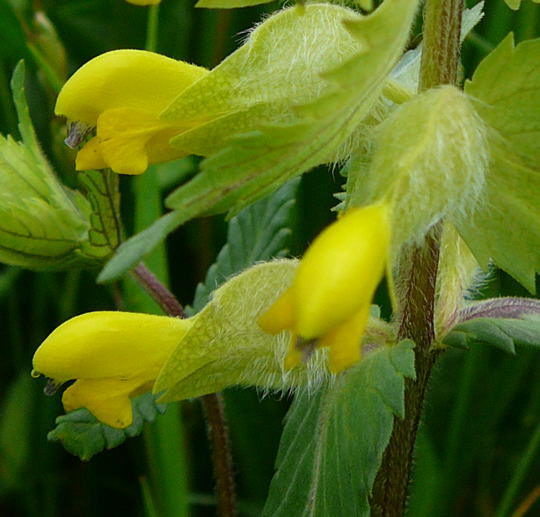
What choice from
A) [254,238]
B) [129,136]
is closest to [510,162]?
[129,136]

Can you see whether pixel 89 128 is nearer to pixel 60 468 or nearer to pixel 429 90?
pixel 429 90

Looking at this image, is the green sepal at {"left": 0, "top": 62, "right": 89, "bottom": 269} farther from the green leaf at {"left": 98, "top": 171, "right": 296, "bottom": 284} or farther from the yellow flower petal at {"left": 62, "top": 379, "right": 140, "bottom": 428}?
the green leaf at {"left": 98, "top": 171, "right": 296, "bottom": 284}

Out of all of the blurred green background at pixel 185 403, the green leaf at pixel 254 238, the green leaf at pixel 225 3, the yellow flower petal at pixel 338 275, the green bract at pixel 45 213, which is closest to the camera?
the yellow flower petal at pixel 338 275

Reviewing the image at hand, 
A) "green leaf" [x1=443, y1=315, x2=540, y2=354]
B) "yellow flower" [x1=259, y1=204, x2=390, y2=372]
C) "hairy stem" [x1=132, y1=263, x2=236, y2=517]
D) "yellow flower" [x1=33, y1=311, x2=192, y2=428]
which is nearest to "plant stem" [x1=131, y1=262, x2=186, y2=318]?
"hairy stem" [x1=132, y1=263, x2=236, y2=517]

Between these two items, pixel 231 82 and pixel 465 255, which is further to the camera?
pixel 465 255

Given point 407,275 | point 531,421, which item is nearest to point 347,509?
point 407,275

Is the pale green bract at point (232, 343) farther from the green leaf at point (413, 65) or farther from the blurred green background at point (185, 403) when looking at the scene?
the blurred green background at point (185, 403)

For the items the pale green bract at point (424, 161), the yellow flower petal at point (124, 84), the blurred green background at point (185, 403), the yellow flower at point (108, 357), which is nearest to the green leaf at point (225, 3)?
the yellow flower petal at point (124, 84)
